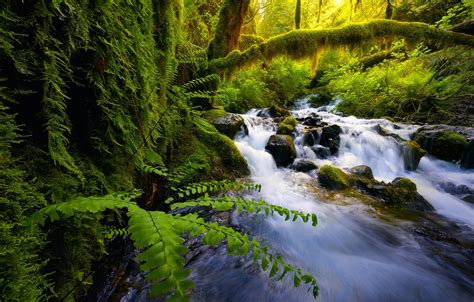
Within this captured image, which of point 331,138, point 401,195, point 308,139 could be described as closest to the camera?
point 401,195

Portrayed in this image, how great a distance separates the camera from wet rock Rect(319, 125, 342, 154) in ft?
27.0

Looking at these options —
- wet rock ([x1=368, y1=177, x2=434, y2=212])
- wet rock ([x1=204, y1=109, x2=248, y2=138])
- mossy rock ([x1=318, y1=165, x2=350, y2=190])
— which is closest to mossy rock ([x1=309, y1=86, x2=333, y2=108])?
wet rock ([x1=204, y1=109, x2=248, y2=138])

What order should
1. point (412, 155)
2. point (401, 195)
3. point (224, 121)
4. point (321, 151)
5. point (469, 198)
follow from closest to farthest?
point (401, 195), point (469, 198), point (224, 121), point (412, 155), point (321, 151)

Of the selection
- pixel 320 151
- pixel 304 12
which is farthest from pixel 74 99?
pixel 304 12

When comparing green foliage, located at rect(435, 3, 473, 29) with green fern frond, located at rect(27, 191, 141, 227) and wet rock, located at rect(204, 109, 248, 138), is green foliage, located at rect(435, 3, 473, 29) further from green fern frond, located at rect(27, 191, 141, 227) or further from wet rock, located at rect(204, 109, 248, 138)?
green fern frond, located at rect(27, 191, 141, 227)

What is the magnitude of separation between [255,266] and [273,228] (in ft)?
3.37

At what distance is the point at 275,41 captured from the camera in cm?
520

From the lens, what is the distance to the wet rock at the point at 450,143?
7438mm

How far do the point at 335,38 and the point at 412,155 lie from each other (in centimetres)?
493

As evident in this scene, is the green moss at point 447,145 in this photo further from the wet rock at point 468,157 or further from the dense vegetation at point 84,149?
the dense vegetation at point 84,149

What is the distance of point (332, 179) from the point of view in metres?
5.88

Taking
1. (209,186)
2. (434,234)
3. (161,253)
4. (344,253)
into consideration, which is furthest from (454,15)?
(161,253)

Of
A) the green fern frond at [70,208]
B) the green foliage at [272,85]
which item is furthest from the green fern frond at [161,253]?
the green foliage at [272,85]

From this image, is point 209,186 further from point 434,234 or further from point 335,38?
point 335,38
